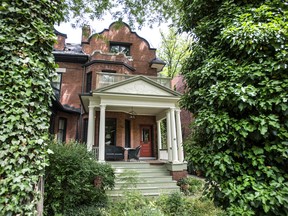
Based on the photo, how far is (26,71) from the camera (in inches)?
93.5

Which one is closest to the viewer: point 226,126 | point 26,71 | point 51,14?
point 26,71

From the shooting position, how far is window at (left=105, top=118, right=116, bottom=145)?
12.5 meters

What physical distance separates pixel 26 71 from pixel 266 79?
347 centimetres

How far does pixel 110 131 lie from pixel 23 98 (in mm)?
10494

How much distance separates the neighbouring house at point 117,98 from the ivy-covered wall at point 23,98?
281 inches

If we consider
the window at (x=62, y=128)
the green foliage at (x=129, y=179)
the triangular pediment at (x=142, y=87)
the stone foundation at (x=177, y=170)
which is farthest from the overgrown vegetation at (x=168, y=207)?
the window at (x=62, y=128)

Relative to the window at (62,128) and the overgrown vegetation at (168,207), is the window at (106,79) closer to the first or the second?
the window at (62,128)

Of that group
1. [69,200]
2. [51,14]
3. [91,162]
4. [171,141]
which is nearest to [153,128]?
[171,141]

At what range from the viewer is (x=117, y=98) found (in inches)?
401

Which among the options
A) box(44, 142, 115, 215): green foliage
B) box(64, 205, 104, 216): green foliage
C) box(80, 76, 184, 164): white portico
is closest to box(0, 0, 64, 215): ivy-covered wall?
box(44, 142, 115, 215): green foliage

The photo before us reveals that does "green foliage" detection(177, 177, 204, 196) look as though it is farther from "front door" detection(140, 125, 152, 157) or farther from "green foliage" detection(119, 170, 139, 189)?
"front door" detection(140, 125, 152, 157)

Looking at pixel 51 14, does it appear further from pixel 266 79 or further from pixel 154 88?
pixel 154 88

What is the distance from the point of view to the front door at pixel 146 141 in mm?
13711

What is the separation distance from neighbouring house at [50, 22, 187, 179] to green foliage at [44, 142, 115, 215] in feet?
11.3
